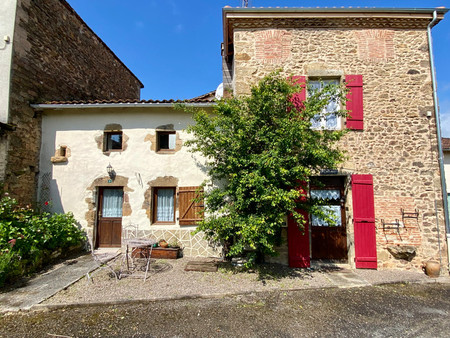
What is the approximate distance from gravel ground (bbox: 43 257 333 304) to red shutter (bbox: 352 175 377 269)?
3.33ft

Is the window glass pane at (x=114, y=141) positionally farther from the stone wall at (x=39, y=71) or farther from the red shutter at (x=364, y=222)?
the red shutter at (x=364, y=222)

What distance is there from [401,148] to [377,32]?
3315 millimetres

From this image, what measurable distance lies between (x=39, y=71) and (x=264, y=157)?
7182 mm

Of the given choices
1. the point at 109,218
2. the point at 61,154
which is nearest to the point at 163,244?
the point at 109,218

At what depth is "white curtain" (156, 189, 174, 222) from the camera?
6.36 m

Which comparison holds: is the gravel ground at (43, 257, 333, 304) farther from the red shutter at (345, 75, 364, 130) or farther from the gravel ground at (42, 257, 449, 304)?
the red shutter at (345, 75, 364, 130)

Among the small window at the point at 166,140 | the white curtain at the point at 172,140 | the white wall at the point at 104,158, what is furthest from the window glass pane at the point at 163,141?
the white wall at the point at 104,158

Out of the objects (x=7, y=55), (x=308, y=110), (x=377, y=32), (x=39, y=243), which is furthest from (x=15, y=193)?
(x=377, y=32)

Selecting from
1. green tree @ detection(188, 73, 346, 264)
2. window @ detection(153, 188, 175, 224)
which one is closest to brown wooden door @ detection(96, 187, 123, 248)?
window @ detection(153, 188, 175, 224)

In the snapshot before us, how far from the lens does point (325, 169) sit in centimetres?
560

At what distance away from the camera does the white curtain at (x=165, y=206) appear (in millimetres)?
6355

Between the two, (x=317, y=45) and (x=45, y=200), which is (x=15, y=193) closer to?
(x=45, y=200)

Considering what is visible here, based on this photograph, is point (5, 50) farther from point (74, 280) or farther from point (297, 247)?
point (297, 247)

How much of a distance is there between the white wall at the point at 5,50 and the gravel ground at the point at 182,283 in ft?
15.7
